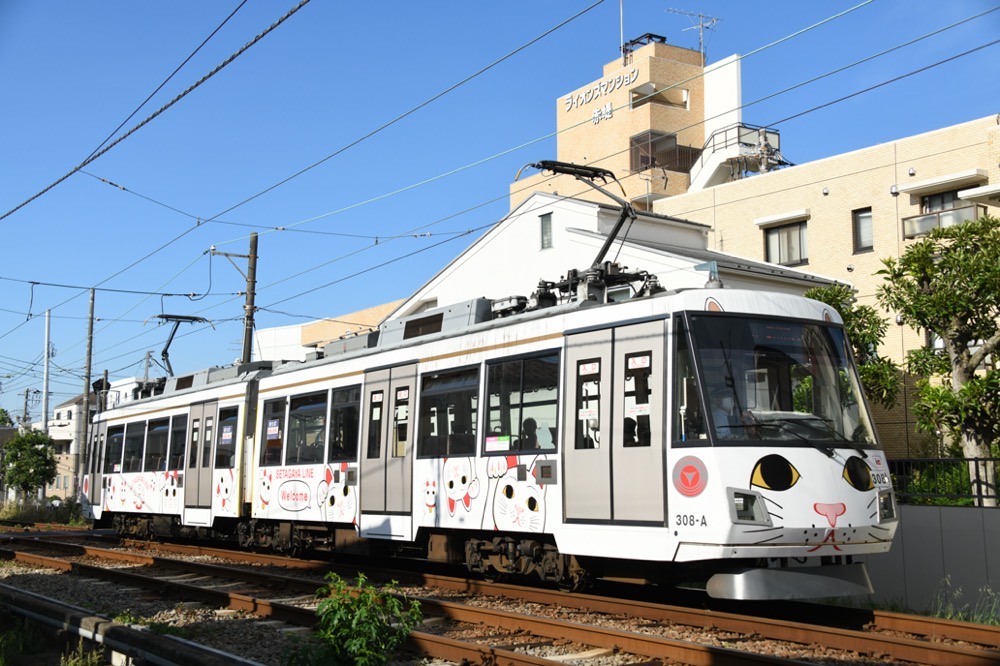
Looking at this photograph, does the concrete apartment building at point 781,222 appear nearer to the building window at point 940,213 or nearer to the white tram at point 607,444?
the building window at point 940,213

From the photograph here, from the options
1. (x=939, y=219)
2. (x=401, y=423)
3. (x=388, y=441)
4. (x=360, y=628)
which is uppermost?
(x=939, y=219)

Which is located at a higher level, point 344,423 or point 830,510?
point 344,423

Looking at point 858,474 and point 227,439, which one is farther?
point 227,439

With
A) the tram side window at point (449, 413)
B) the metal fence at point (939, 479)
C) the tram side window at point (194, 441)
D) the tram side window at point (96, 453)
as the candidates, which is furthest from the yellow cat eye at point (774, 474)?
the tram side window at point (96, 453)

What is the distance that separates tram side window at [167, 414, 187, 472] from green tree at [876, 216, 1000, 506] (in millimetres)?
14169

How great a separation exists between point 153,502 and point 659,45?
38.8 metres

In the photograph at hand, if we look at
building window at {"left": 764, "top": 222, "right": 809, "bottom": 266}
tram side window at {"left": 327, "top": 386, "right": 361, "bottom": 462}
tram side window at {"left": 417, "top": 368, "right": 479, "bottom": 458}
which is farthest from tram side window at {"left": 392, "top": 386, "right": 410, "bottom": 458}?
building window at {"left": 764, "top": 222, "right": 809, "bottom": 266}

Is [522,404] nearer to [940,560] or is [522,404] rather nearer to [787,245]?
[940,560]

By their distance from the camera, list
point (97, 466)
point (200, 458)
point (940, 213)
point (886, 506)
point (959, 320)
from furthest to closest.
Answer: point (97, 466)
point (940, 213)
point (200, 458)
point (959, 320)
point (886, 506)

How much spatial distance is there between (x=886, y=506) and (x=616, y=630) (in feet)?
10.3

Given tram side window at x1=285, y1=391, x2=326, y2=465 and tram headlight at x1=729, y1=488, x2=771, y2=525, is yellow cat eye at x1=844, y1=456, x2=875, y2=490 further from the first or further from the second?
tram side window at x1=285, y1=391, x2=326, y2=465

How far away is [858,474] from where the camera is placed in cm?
973

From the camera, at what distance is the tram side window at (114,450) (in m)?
24.7

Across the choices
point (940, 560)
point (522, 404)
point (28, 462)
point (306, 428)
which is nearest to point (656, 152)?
point (28, 462)
